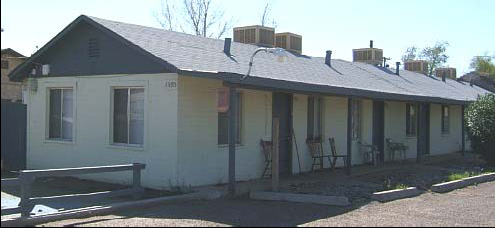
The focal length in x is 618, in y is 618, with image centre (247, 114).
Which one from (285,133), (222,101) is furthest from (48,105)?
(285,133)

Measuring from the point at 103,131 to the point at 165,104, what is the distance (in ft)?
6.47

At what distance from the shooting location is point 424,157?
71.8 ft

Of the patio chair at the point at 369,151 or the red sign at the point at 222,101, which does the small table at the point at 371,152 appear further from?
the red sign at the point at 222,101

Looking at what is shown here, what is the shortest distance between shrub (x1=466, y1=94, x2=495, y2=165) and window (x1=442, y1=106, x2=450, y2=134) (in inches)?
208

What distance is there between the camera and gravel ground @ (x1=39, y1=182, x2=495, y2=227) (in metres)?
8.84

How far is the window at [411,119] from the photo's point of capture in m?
22.0

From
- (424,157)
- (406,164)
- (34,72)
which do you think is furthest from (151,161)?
(424,157)

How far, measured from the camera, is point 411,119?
22.3m

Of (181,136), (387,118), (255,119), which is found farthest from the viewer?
(387,118)

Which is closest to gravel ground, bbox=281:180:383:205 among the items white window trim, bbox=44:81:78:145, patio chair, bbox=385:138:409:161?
white window trim, bbox=44:81:78:145

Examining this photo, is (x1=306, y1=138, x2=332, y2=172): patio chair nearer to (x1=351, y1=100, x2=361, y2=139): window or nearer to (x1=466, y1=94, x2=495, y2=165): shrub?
(x1=351, y1=100, x2=361, y2=139): window

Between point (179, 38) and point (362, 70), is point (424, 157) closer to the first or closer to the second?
point (362, 70)

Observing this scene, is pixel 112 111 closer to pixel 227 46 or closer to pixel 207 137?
pixel 207 137

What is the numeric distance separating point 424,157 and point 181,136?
12.4 metres
